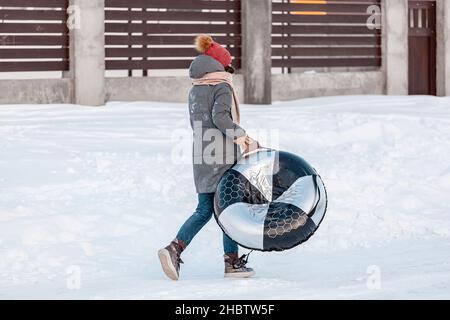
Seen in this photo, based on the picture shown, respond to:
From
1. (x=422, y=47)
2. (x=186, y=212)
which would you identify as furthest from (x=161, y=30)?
(x=186, y=212)

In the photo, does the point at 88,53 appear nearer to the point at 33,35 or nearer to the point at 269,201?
the point at 33,35

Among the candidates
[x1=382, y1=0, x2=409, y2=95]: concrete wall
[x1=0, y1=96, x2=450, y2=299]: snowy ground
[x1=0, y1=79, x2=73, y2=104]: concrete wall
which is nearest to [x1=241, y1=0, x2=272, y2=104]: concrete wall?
[x1=382, y1=0, x2=409, y2=95]: concrete wall

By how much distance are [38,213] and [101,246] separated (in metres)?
1.06

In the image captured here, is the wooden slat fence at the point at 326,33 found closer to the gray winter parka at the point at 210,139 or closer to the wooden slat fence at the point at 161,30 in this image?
the wooden slat fence at the point at 161,30

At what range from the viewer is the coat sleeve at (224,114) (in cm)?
620

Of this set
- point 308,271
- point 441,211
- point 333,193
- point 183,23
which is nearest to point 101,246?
point 308,271

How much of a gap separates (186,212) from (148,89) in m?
8.93

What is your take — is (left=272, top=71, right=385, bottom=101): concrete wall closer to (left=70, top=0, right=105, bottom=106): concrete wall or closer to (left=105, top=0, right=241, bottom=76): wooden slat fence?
(left=105, top=0, right=241, bottom=76): wooden slat fence

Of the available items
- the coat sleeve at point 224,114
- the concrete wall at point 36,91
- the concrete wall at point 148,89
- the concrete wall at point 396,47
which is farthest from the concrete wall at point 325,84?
the coat sleeve at point 224,114

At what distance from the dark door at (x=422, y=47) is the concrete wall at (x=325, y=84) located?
4.05 ft

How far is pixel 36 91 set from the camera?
648 inches

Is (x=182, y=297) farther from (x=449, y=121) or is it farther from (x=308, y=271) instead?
(x=449, y=121)

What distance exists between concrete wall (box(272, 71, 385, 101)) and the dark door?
1235 mm

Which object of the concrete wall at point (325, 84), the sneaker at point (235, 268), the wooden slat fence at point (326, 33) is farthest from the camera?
the wooden slat fence at point (326, 33)
